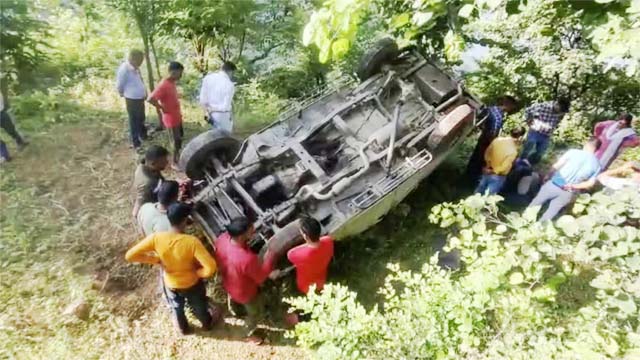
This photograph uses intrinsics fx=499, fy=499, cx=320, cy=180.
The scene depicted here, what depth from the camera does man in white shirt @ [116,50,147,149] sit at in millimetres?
6402

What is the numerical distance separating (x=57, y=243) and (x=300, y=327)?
146 inches

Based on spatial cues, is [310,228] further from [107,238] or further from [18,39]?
[18,39]

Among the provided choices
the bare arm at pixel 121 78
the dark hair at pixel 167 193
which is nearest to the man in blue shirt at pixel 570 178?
the dark hair at pixel 167 193

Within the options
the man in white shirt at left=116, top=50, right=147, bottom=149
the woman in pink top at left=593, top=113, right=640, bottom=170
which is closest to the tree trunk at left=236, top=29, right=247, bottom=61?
the man in white shirt at left=116, top=50, right=147, bottom=149

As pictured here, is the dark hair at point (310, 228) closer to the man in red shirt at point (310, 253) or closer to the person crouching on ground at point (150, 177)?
the man in red shirt at point (310, 253)

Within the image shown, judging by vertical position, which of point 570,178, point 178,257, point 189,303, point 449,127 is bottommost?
point 570,178

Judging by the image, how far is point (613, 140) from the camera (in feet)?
18.9

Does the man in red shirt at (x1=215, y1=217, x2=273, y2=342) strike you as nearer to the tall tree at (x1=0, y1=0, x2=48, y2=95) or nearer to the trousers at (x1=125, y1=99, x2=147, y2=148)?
the trousers at (x1=125, y1=99, x2=147, y2=148)

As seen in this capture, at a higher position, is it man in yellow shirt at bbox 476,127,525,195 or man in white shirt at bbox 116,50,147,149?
man in white shirt at bbox 116,50,147,149

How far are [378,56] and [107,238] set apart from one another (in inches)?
156

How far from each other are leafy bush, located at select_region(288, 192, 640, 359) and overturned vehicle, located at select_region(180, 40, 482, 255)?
160cm

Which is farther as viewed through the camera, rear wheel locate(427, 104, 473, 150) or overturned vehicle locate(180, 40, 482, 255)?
rear wheel locate(427, 104, 473, 150)

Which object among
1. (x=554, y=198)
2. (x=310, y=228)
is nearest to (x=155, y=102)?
(x=310, y=228)

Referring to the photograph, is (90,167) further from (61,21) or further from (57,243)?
(61,21)
